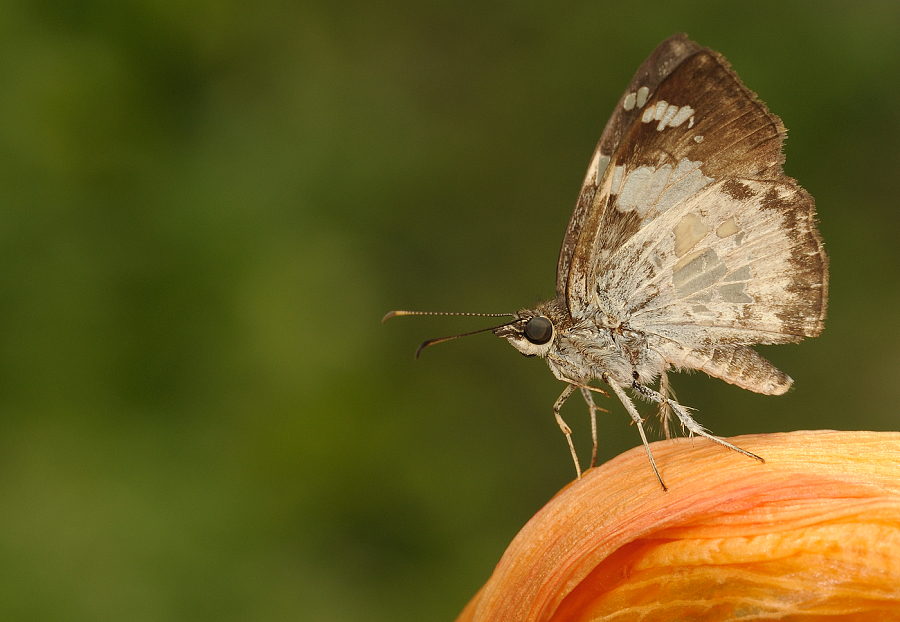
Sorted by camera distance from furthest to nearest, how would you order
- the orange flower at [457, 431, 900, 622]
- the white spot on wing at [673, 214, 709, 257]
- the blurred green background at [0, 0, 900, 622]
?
the blurred green background at [0, 0, 900, 622], the white spot on wing at [673, 214, 709, 257], the orange flower at [457, 431, 900, 622]

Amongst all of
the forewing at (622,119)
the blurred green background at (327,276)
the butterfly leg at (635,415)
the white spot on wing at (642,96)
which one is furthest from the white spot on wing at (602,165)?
the blurred green background at (327,276)

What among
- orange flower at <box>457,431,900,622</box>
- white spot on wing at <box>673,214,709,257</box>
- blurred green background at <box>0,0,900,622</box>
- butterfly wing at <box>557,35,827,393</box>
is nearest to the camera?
orange flower at <box>457,431,900,622</box>

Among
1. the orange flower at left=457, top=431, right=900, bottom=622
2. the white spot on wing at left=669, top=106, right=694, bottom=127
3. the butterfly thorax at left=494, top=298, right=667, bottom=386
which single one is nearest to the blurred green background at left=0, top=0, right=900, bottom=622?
the butterfly thorax at left=494, top=298, right=667, bottom=386

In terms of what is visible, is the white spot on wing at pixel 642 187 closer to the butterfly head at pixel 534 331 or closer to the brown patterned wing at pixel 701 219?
the brown patterned wing at pixel 701 219

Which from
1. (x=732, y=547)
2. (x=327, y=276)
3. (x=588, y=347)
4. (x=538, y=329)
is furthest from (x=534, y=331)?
(x=327, y=276)

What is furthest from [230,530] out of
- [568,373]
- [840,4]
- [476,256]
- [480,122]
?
[840,4]

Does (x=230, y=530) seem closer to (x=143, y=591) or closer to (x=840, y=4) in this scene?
(x=143, y=591)

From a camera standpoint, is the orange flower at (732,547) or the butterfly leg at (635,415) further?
the butterfly leg at (635,415)

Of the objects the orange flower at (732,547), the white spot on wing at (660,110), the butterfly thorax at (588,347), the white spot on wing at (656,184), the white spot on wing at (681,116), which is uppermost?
the white spot on wing at (660,110)

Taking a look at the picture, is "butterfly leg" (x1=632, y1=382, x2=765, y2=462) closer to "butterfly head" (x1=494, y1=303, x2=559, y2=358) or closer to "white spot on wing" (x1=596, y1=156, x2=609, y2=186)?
"butterfly head" (x1=494, y1=303, x2=559, y2=358)
